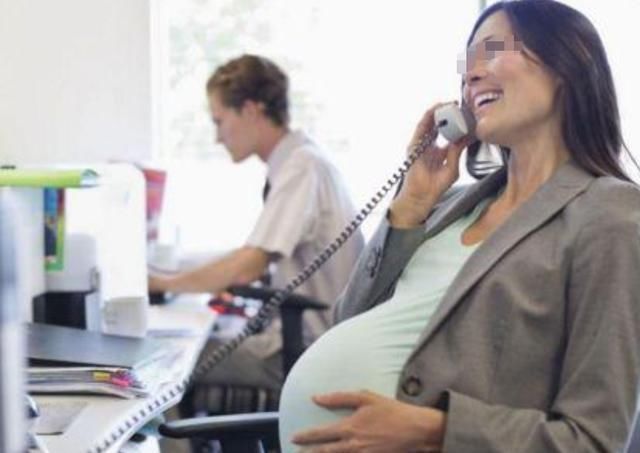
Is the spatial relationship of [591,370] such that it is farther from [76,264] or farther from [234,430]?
[76,264]

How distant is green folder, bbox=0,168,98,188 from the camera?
1560 millimetres

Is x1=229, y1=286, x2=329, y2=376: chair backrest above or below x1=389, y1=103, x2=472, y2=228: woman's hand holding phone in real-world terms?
below

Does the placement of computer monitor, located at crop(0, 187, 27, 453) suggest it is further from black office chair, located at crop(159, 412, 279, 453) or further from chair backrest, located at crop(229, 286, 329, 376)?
chair backrest, located at crop(229, 286, 329, 376)

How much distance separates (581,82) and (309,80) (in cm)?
176

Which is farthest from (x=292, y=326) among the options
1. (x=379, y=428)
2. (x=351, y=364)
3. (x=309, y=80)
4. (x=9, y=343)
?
(x=9, y=343)

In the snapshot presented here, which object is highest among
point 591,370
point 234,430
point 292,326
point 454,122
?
point 454,122

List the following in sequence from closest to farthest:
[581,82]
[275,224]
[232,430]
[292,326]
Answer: [581,82] < [232,430] < [292,326] < [275,224]

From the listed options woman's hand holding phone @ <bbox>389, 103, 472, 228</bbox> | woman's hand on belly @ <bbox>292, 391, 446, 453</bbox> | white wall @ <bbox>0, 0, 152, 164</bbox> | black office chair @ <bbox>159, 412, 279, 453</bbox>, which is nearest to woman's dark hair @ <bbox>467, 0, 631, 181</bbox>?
woman's hand holding phone @ <bbox>389, 103, 472, 228</bbox>

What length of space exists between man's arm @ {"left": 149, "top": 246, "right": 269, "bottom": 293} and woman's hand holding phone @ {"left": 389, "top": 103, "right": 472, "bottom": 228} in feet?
2.89

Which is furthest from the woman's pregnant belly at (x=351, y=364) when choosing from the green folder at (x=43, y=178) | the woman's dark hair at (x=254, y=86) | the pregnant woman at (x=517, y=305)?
the woman's dark hair at (x=254, y=86)

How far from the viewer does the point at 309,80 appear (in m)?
2.99

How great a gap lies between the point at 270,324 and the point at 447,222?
36.8 inches

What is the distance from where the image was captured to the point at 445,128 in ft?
5.12

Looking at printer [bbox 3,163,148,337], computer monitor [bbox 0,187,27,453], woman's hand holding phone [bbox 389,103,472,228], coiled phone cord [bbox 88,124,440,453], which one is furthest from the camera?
printer [bbox 3,163,148,337]
